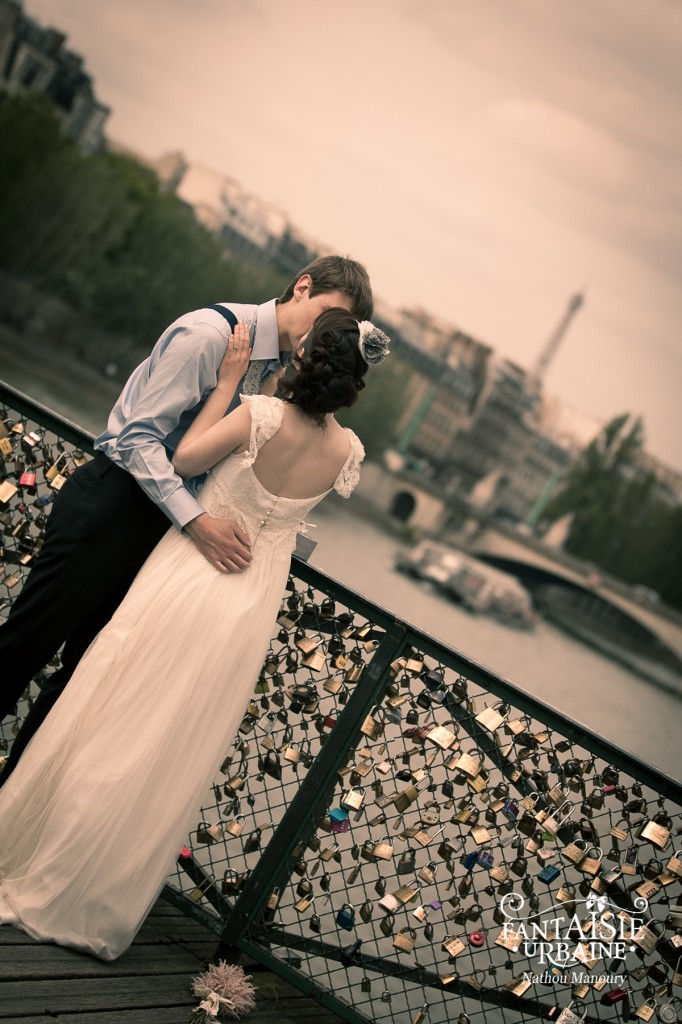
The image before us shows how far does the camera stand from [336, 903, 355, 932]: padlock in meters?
2.81

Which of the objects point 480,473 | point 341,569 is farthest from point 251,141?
point 341,569

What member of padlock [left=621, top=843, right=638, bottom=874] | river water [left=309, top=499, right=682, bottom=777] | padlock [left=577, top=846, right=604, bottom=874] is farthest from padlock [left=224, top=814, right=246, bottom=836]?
river water [left=309, top=499, right=682, bottom=777]

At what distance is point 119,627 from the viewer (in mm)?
2551

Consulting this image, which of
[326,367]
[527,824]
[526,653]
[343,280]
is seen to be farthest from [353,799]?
[526,653]

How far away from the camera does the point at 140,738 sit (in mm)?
2514

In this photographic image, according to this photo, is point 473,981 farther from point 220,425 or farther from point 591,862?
point 220,425

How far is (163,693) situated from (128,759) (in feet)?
0.61

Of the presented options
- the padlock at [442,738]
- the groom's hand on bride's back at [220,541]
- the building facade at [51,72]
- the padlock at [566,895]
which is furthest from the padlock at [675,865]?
the building facade at [51,72]

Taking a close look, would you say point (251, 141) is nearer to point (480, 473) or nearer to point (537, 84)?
point (537, 84)

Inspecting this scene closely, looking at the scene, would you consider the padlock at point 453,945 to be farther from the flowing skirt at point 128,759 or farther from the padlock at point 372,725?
the flowing skirt at point 128,759

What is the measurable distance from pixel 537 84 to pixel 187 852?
90.9 m

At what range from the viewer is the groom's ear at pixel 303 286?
8.95ft

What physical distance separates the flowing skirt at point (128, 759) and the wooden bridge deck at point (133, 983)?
0.24 ft

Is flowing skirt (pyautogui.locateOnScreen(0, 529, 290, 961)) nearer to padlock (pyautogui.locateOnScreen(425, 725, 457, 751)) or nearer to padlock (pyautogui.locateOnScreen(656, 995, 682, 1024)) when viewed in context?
padlock (pyautogui.locateOnScreen(425, 725, 457, 751))
